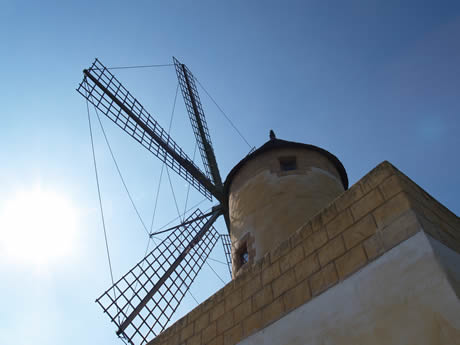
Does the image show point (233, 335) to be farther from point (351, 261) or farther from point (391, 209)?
point (391, 209)

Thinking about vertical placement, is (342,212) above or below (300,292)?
above

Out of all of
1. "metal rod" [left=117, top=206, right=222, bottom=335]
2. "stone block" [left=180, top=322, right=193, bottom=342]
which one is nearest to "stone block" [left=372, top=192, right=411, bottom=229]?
"stone block" [left=180, top=322, right=193, bottom=342]

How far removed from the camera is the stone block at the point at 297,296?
299 cm

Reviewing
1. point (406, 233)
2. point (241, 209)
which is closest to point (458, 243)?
point (406, 233)

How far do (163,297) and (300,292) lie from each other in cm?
626

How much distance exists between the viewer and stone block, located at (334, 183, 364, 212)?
9.96 ft

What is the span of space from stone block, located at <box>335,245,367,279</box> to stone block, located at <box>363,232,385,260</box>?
0.04 metres

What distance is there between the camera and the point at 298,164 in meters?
7.05

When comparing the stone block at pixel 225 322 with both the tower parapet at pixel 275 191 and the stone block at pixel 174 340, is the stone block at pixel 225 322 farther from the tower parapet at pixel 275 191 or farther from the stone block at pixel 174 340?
the tower parapet at pixel 275 191

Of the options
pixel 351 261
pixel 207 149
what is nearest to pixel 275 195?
pixel 351 261

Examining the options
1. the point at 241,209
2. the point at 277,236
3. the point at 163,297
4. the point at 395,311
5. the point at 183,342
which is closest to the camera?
the point at 395,311

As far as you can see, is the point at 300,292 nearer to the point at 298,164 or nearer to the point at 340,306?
the point at 340,306

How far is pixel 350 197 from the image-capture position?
3100mm

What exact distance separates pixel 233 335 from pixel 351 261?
1.37m
